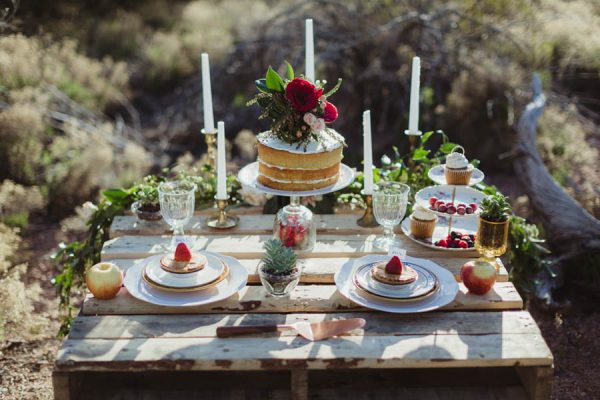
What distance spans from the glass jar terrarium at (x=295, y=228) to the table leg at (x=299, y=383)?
81 centimetres

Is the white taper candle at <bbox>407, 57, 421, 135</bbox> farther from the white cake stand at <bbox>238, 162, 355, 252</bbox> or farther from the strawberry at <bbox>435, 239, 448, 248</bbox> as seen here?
the strawberry at <bbox>435, 239, 448, 248</bbox>

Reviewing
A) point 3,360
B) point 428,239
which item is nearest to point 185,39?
point 3,360

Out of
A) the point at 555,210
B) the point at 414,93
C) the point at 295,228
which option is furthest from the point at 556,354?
the point at 295,228

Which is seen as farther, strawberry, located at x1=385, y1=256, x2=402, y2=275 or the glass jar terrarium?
the glass jar terrarium

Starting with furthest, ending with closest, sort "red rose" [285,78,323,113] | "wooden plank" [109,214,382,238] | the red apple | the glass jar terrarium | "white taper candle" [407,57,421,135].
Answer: "white taper candle" [407,57,421,135], "wooden plank" [109,214,382,238], the glass jar terrarium, "red rose" [285,78,323,113], the red apple

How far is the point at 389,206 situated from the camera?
2.95m

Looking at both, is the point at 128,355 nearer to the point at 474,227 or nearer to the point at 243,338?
the point at 243,338

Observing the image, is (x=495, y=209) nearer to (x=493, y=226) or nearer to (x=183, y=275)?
(x=493, y=226)

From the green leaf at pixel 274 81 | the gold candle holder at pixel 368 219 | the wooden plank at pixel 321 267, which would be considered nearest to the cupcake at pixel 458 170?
the wooden plank at pixel 321 267

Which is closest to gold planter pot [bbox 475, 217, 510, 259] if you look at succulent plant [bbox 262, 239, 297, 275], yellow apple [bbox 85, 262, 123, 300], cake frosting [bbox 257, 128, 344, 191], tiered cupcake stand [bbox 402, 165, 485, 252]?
tiered cupcake stand [bbox 402, 165, 485, 252]

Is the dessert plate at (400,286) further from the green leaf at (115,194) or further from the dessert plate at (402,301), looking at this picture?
the green leaf at (115,194)

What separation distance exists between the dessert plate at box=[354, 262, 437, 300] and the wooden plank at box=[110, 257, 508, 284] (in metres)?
0.16

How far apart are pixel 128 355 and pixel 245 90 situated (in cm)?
542

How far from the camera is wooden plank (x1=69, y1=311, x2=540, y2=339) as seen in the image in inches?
96.5
